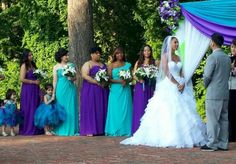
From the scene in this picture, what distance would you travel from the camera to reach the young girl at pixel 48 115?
45.0 feet

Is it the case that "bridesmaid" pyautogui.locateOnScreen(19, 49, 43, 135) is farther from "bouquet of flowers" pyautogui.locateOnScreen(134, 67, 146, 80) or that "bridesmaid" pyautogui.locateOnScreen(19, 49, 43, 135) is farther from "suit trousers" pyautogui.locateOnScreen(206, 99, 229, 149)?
"suit trousers" pyautogui.locateOnScreen(206, 99, 229, 149)

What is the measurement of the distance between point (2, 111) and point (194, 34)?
212 inches

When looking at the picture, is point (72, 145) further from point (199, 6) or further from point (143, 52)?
point (199, 6)

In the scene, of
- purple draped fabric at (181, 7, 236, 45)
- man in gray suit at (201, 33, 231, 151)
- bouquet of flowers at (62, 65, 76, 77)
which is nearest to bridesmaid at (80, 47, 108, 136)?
bouquet of flowers at (62, 65, 76, 77)

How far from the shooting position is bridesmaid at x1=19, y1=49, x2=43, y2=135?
1426 cm

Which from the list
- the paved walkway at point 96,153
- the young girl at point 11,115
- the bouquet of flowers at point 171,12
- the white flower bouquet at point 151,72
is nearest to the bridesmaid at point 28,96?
the young girl at point 11,115

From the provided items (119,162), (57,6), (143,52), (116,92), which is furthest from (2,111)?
(57,6)

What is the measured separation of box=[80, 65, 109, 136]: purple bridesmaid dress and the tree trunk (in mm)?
1960

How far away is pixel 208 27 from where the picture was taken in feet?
39.5

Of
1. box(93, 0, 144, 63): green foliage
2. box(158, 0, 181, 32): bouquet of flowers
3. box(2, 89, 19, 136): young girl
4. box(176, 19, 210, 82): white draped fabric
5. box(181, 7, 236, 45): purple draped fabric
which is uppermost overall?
box(93, 0, 144, 63): green foliage

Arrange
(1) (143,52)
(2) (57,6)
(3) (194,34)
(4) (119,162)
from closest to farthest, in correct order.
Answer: (4) (119,162) → (3) (194,34) → (1) (143,52) → (2) (57,6)

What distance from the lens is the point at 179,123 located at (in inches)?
444

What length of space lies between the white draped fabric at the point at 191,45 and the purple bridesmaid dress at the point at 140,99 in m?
1.37

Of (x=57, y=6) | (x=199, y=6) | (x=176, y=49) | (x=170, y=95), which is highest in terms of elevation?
(x=57, y=6)
